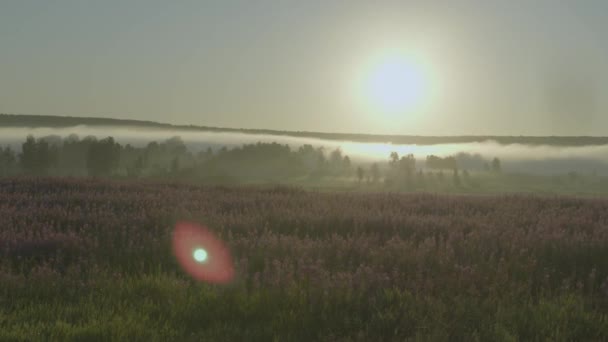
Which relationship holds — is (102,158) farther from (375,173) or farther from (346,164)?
(346,164)

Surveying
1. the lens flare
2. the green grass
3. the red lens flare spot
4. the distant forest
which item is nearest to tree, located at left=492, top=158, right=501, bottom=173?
the distant forest

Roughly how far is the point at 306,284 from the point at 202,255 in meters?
2.08

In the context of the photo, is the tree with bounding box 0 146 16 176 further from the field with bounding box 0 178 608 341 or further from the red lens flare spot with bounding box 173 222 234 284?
the red lens flare spot with bounding box 173 222 234 284

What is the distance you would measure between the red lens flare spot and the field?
16 centimetres

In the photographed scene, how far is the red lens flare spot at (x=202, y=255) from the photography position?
628 centimetres

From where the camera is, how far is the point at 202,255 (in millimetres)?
7309

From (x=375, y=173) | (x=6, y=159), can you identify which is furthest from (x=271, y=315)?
Result: (x=375, y=173)

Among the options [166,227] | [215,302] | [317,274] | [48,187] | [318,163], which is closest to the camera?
[215,302]

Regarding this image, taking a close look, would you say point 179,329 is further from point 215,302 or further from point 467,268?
point 467,268

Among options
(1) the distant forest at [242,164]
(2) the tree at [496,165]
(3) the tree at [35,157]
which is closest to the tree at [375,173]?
(1) the distant forest at [242,164]

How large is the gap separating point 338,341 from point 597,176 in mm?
198558

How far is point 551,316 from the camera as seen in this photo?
5039 millimetres

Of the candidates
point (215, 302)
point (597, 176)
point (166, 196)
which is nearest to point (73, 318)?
point (215, 302)

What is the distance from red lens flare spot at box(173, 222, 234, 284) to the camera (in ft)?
20.6
